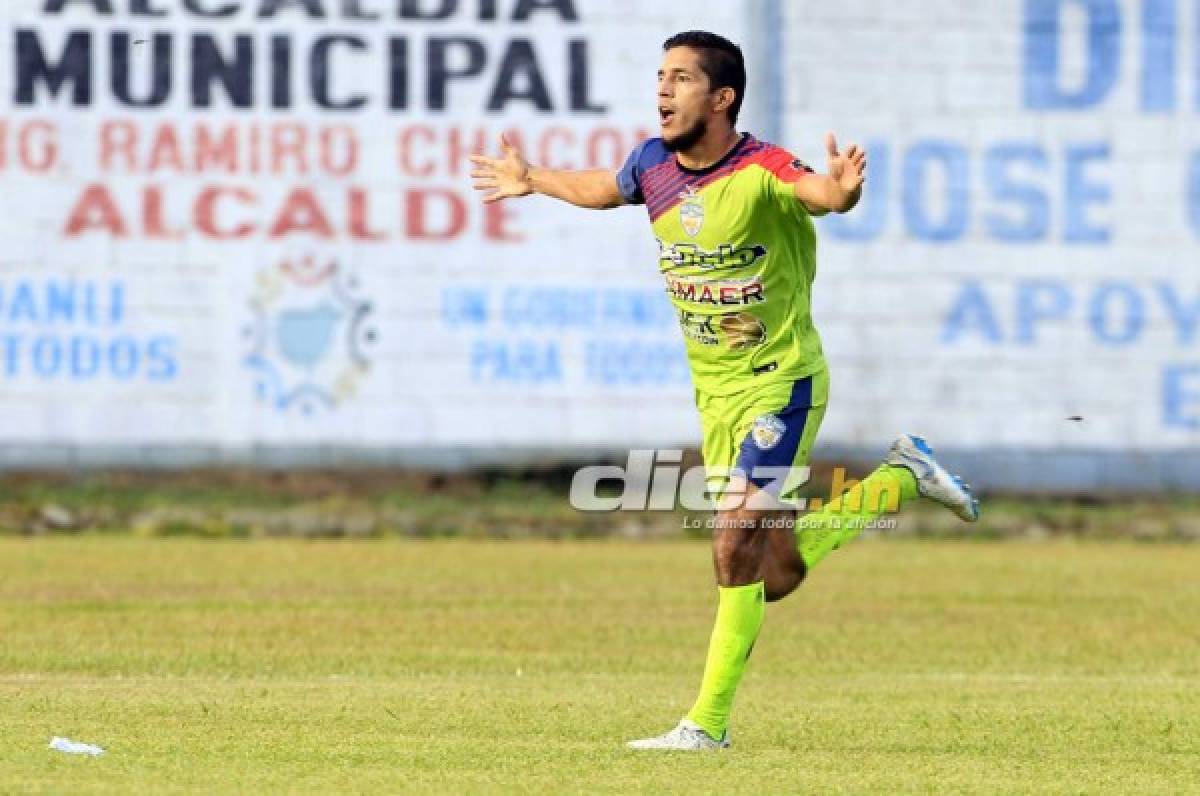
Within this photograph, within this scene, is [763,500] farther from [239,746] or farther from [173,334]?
[173,334]

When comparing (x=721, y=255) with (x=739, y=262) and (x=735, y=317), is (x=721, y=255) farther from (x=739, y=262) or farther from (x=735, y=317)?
(x=735, y=317)

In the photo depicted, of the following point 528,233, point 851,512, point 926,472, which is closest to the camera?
point 851,512

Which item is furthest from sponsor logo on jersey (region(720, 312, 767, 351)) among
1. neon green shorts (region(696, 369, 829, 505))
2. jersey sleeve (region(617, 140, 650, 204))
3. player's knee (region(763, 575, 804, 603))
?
player's knee (region(763, 575, 804, 603))

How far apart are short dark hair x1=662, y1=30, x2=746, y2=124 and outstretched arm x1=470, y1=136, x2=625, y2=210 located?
672 mm

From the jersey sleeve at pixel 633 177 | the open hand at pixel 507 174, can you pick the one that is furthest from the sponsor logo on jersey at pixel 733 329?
the open hand at pixel 507 174

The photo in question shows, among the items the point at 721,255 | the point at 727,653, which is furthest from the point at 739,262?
the point at 727,653

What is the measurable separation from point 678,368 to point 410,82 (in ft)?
10.9

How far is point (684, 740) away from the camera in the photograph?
9.85 meters

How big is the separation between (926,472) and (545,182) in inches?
80.8

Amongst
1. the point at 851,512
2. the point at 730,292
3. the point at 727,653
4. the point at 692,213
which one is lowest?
the point at 727,653

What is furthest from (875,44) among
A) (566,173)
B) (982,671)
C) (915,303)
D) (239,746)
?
(239,746)

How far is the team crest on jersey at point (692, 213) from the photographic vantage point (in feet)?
33.7

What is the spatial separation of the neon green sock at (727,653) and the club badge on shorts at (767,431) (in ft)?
1.76

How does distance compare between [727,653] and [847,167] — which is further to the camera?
[727,653]
